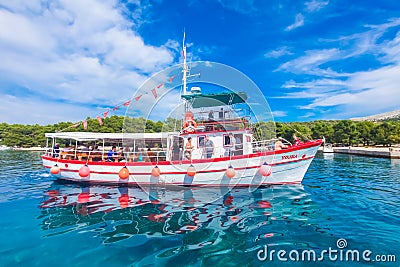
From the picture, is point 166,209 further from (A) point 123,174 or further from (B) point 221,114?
(B) point 221,114

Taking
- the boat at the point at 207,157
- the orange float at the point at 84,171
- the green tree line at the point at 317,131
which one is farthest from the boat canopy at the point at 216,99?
the green tree line at the point at 317,131

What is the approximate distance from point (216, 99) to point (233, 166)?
4.63 m

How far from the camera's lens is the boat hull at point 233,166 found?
1251 centimetres

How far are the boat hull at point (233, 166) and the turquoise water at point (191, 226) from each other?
0.83 meters

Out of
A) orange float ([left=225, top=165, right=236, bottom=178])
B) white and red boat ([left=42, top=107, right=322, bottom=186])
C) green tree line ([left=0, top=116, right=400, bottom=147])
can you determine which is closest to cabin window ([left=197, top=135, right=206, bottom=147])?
white and red boat ([left=42, top=107, right=322, bottom=186])

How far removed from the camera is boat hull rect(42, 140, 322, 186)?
1251 centimetres

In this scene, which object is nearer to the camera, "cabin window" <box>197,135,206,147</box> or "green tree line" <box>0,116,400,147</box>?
"cabin window" <box>197,135,206,147</box>

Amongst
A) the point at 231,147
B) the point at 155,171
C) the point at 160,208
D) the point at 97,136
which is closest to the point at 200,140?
the point at 231,147

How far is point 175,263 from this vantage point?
5.18 metres

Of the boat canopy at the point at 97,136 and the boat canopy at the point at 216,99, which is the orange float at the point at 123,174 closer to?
the boat canopy at the point at 97,136

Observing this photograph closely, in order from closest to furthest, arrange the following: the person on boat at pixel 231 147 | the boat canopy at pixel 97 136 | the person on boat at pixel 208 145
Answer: the person on boat at pixel 231 147 < the person on boat at pixel 208 145 < the boat canopy at pixel 97 136

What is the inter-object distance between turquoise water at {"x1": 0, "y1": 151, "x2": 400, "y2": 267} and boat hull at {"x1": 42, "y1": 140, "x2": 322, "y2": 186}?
833 mm

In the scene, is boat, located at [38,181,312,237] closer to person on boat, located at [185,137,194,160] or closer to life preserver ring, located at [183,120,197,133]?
person on boat, located at [185,137,194,160]

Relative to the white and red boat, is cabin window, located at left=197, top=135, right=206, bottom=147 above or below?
above
